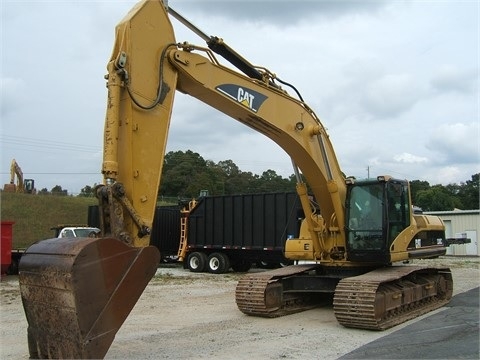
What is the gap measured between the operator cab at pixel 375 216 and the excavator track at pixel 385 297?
44cm

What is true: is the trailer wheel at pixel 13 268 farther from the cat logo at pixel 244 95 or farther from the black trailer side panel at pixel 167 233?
the cat logo at pixel 244 95

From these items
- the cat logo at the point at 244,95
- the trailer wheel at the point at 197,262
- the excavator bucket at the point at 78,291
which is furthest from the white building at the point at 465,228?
the excavator bucket at the point at 78,291

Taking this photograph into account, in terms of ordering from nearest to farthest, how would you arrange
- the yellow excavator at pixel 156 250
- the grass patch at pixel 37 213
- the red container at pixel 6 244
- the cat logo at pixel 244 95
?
1. the yellow excavator at pixel 156 250
2. the cat logo at pixel 244 95
3. the red container at pixel 6 244
4. the grass patch at pixel 37 213

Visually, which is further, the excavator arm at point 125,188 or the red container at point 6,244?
the red container at point 6,244

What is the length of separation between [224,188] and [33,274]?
222ft

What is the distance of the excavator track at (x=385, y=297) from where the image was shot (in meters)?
8.27

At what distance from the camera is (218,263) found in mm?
19422

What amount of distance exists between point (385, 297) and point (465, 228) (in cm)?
2659

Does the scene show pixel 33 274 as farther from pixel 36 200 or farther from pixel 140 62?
pixel 36 200


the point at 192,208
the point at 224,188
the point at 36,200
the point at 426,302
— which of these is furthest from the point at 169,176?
the point at 426,302

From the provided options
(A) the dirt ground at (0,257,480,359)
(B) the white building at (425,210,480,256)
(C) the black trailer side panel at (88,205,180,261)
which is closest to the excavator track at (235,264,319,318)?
(A) the dirt ground at (0,257,480,359)

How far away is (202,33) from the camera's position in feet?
24.7

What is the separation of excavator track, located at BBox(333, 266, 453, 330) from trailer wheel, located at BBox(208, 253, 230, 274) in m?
9.42

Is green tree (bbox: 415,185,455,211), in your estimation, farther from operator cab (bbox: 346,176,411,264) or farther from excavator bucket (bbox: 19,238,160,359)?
excavator bucket (bbox: 19,238,160,359)
